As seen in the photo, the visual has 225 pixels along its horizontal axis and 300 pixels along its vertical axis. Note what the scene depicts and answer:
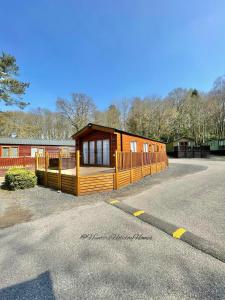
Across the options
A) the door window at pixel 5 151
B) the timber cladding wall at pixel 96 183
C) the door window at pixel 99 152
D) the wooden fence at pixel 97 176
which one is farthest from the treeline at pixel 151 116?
the timber cladding wall at pixel 96 183

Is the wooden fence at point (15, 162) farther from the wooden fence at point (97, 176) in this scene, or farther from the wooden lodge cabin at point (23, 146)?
the wooden fence at point (97, 176)

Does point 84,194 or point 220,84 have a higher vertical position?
point 220,84

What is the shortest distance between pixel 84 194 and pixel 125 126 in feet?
110

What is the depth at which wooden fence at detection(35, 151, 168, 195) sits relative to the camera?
21.8ft

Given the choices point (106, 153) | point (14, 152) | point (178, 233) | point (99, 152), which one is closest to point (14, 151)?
point (14, 152)

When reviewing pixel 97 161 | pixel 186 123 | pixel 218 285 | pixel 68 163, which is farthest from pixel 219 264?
pixel 186 123

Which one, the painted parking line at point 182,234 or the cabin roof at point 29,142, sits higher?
the cabin roof at point 29,142

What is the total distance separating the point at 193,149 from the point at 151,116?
11881 millimetres

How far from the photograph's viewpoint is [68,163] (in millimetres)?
9531

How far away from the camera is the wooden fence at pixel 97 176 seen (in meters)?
6.64

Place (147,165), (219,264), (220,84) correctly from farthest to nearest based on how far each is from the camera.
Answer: (220,84) → (147,165) → (219,264)

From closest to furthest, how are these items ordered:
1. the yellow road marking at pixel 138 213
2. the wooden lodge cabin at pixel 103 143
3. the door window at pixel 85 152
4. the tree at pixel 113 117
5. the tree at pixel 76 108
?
1. the yellow road marking at pixel 138 213
2. the wooden lodge cabin at pixel 103 143
3. the door window at pixel 85 152
4. the tree at pixel 76 108
5. the tree at pixel 113 117

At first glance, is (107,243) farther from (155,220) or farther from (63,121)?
(63,121)

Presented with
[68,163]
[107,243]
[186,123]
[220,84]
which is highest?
[220,84]
